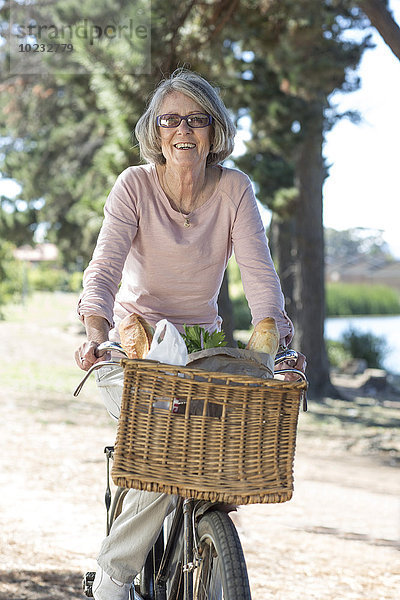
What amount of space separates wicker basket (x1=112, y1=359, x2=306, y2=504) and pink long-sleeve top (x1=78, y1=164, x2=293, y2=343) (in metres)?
0.62

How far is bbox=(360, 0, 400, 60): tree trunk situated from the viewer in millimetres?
5805

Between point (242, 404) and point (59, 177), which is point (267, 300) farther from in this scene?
point (59, 177)

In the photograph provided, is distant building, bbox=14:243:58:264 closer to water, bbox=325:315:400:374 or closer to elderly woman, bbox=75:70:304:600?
water, bbox=325:315:400:374

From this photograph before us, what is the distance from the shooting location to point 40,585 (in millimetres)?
4242

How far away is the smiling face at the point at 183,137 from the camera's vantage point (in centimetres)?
282

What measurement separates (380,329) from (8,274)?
14.4 metres

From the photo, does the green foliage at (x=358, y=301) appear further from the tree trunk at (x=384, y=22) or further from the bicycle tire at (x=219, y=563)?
the bicycle tire at (x=219, y=563)

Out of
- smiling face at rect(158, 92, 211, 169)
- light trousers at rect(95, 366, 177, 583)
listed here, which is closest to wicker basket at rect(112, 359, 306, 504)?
light trousers at rect(95, 366, 177, 583)

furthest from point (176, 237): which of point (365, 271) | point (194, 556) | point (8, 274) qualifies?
point (365, 271)

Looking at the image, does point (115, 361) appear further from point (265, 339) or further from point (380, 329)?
point (380, 329)

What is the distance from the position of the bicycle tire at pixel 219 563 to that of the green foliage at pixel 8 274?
1778 centimetres

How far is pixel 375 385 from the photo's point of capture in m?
16.3

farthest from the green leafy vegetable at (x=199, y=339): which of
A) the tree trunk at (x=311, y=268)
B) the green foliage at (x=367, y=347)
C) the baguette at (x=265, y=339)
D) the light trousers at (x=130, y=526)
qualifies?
the green foliage at (x=367, y=347)

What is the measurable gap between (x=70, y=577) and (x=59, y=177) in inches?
687
